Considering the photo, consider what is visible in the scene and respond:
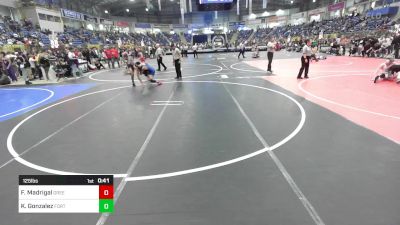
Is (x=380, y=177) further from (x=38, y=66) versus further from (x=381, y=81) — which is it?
(x=38, y=66)

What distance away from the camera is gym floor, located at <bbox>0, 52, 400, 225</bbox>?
333 centimetres

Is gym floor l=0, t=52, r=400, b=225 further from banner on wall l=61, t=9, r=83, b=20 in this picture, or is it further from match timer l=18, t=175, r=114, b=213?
banner on wall l=61, t=9, r=83, b=20

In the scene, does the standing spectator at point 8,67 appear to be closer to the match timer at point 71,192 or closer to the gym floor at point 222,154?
the gym floor at point 222,154

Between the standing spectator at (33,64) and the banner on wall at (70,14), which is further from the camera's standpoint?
the banner on wall at (70,14)

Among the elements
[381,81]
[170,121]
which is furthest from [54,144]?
[381,81]

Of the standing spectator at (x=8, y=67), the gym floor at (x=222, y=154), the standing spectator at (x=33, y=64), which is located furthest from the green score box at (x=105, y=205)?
the standing spectator at (x=8, y=67)

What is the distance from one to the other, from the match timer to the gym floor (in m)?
0.94

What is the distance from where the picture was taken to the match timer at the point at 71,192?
7.73 feet

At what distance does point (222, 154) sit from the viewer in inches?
193

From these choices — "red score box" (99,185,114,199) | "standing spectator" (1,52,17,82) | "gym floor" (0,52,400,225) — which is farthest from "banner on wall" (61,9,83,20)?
"red score box" (99,185,114,199)

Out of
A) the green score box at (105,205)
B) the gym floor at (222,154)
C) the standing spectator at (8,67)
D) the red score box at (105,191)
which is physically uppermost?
the standing spectator at (8,67)

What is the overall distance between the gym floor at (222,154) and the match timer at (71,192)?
0.94 m

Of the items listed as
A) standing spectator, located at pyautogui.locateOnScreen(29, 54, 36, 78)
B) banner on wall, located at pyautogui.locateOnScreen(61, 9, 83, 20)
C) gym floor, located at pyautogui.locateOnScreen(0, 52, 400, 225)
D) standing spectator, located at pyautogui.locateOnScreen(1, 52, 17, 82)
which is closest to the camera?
gym floor, located at pyautogui.locateOnScreen(0, 52, 400, 225)

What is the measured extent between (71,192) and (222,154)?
3.00 m
